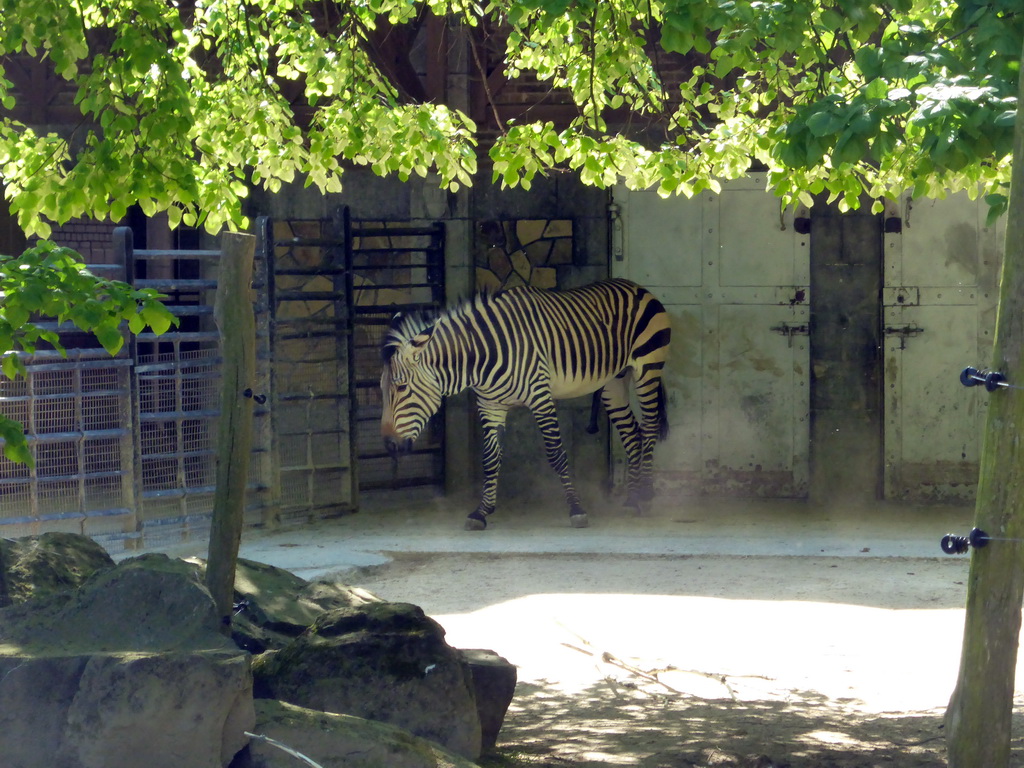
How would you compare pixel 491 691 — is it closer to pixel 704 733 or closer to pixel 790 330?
pixel 704 733

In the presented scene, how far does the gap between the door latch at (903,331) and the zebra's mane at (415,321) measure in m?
3.11

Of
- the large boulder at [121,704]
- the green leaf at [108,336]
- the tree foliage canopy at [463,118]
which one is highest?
the tree foliage canopy at [463,118]

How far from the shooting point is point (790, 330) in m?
9.67

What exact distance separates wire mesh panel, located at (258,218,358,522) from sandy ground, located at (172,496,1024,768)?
11.9 inches

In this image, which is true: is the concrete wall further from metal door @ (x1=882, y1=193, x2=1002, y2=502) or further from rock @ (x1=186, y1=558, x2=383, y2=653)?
rock @ (x1=186, y1=558, x2=383, y2=653)

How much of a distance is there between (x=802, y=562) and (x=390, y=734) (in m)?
4.84

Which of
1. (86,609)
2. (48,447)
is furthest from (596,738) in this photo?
(48,447)

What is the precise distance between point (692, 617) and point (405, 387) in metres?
3.27

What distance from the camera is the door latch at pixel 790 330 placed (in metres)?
9.66

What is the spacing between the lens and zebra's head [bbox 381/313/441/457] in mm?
8945

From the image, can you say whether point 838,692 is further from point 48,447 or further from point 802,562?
point 48,447

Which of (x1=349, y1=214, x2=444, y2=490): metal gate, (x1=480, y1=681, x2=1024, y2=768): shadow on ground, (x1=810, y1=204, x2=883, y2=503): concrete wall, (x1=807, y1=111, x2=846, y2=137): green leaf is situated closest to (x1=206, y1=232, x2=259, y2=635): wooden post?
(x1=480, y1=681, x2=1024, y2=768): shadow on ground

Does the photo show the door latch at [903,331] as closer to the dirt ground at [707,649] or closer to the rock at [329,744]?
the dirt ground at [707,649]

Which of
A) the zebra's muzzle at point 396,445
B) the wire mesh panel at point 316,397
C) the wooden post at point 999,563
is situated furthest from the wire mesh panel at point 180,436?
the wooden post at point 999,563
